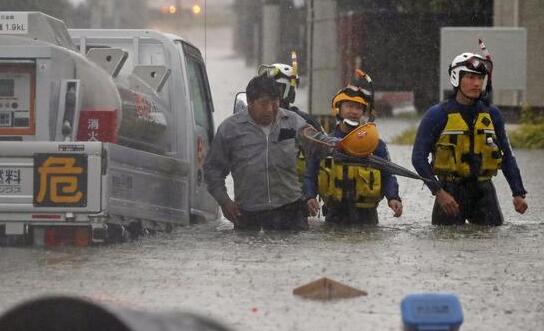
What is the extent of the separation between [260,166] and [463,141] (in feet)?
5.54

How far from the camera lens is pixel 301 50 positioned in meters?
55.3

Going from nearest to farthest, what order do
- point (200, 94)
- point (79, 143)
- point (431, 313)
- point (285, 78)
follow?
point (431, 313) → point (79, 143) → point (285, 78) → point (200, 94)

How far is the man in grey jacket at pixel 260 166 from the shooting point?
12.8 m

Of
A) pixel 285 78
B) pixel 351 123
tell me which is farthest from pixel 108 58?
pixel 351 123

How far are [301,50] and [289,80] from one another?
4132 centimetres

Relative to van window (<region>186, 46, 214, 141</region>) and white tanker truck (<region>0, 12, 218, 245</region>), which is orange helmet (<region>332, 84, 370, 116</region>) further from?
van window (<region>186, 46, 214, 141</region>)

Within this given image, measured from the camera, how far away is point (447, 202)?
1301 cm

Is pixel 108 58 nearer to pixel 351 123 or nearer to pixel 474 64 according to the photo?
pixel 351 123

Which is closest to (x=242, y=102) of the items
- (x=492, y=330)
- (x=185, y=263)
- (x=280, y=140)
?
(x=280, y=140)

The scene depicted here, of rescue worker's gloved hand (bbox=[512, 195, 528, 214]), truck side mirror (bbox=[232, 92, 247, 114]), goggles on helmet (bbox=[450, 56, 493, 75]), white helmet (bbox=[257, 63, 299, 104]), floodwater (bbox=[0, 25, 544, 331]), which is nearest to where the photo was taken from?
floodwater (bbox=[0, 25, 544, 331])

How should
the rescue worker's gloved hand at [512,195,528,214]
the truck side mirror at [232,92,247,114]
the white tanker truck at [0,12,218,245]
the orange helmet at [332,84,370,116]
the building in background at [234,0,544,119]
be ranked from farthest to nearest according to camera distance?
the building in background at [234,0,544,119] → the truck side mirror at [232,92,247,114] → the rescue worker's gloved hand at [512,195,528,214] → the orange helmet at [332,84,370,116] → the white tanker truck at [0,12,218,245]

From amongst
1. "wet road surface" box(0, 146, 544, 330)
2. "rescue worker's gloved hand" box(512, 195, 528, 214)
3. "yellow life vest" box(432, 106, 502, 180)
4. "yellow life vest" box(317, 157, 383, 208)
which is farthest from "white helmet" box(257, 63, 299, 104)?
"rescue worker's gloved hand" box(512, 195, 528, 214)

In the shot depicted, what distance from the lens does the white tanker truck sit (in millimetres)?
11328

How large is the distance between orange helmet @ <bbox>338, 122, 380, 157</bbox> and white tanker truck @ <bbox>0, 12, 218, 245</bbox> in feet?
5.08
